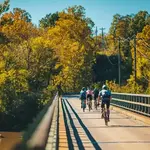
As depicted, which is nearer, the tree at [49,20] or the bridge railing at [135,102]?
the bridge railing at [135,102]

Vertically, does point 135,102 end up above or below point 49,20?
below

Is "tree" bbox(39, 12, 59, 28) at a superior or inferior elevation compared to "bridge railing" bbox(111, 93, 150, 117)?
superior

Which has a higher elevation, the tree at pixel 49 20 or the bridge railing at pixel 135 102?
the tree at pixel 49 20

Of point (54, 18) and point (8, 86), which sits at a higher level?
point (54, 18)

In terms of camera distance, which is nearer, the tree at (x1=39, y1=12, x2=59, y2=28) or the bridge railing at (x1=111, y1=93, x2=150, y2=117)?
the bridge railing at (x1=111, y1=93, x2=150, y2=117)

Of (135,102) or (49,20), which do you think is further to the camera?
(49,20)

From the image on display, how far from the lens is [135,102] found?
2517cm

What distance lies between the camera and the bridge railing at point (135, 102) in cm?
2217

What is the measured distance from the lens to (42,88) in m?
76.3

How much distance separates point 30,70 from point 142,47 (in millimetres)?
19620

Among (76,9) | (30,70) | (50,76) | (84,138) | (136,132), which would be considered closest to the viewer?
(84,138)

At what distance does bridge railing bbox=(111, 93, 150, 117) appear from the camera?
72.7 feet

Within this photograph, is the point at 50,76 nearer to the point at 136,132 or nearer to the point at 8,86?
the point at 8,86

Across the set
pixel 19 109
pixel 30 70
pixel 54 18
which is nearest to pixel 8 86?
pixel 19 109
